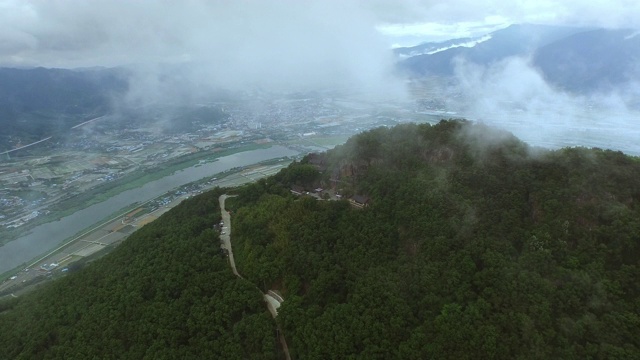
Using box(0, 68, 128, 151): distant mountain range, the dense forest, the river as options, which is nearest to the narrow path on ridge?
the dense forest

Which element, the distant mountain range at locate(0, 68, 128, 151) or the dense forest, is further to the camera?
the distant mountain range at locate(0, 68, 128, 151)

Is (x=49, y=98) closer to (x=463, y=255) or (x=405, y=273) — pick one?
(x=405, y=273)

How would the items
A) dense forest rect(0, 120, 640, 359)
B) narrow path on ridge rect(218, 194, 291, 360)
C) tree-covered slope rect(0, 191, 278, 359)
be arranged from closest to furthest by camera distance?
1. dense forest rect(0, 120, 640, 359)
2. tree-covered slope rect(0, 191, 278, 359)
3. narrow path on ridge rect(218, 194, 291, 360)

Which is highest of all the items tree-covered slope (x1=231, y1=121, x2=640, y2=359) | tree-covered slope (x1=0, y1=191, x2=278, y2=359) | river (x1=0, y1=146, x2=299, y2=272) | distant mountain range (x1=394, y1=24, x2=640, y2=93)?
distant mountain range (x1=394, y1=24, x2=640, y2=93)

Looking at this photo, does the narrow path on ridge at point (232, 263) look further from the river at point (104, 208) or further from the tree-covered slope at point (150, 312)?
the river at point (104, 208)

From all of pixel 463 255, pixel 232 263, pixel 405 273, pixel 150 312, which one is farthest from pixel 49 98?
pixel 463 255

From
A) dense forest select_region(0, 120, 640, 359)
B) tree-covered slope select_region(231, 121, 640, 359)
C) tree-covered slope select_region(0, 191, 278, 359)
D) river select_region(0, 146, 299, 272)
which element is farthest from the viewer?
river select_region(0, 146, 299, 272)

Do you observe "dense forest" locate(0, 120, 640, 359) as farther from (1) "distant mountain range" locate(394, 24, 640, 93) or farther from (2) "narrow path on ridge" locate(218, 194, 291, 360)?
(1) "distant mountain range" locate(394, 24, 640, 93)
